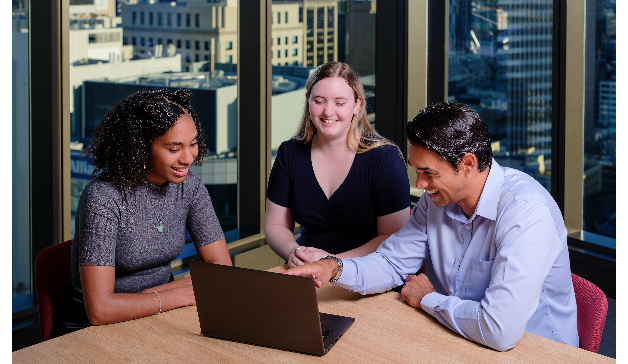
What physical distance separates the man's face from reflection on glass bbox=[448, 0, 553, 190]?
2355mm

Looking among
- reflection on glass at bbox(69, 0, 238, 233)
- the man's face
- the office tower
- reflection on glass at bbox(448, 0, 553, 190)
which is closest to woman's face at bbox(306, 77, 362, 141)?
reflection on glass at bbox(69, 0, 238, 233)

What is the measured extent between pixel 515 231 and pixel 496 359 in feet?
1.16

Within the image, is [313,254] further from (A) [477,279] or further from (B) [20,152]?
(B) [20,152]

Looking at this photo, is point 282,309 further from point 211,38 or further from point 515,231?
point 211,38

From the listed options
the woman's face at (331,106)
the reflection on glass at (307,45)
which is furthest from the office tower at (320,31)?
the woman's face at (331,106)

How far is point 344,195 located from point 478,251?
83 centimetres

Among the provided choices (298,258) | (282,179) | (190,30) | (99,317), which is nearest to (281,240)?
(282,179)

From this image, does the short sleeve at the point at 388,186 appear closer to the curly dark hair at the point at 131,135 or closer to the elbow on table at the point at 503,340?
the curly dark hair at the point at 131,135

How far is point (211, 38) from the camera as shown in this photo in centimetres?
404

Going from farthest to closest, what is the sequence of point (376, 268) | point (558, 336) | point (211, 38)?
point (211, 38) → point (376, 268) → point (558, 336)

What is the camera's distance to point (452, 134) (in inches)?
68.1

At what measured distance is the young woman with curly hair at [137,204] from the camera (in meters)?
1.90

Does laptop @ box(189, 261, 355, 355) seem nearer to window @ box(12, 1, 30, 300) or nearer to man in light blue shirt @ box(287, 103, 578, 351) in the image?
man in light blue shirt @ box(287, 103, 578, 351)

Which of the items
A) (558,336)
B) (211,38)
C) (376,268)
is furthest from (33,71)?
(558,336)
